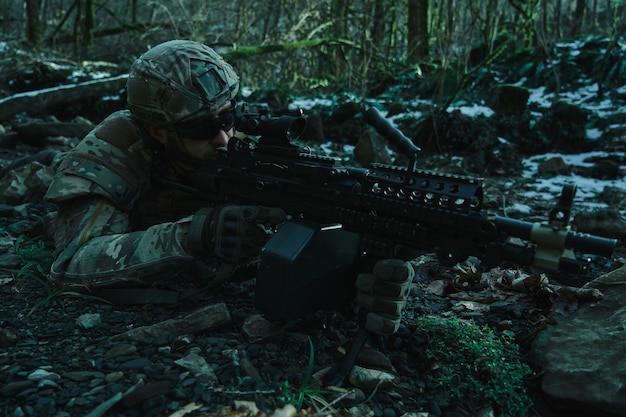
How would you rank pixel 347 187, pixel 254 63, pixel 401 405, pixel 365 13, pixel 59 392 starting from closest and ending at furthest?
pixel 59 392
pixel 401 405
pixel 347 187
pixel 365 13
pixel 254 63

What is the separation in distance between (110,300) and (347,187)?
159 cm

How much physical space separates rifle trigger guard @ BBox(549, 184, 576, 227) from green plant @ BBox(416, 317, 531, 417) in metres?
0.84

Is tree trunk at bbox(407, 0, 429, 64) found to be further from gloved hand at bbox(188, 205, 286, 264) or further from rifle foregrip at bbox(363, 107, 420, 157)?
gloved hand at bbox(188, 205, 286, 264)

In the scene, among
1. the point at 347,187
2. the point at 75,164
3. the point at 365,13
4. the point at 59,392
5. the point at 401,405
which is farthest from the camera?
the point at 365,13

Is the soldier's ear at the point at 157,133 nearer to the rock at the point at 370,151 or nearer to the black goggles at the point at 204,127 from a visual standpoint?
the black goggles at the point at 204,127

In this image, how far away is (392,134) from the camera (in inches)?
96.4

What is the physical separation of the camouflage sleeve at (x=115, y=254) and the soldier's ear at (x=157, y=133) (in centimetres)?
60

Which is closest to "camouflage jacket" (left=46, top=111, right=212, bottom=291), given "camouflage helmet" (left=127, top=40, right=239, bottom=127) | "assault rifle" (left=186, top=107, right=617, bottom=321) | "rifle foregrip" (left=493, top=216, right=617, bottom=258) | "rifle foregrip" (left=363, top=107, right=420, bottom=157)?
"camouflage helmet" (left=127, top=40, right=239, bottom=127)

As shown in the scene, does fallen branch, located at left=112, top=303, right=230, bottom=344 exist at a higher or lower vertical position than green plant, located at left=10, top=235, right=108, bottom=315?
higher

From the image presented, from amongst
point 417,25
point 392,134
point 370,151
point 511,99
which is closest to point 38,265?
point 392,134

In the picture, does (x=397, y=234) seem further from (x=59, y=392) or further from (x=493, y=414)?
(x=59, y=392)

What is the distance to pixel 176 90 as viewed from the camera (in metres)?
3.08

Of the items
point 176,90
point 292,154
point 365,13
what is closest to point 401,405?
point 292,154

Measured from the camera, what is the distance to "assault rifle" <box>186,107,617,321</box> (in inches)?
78.6
